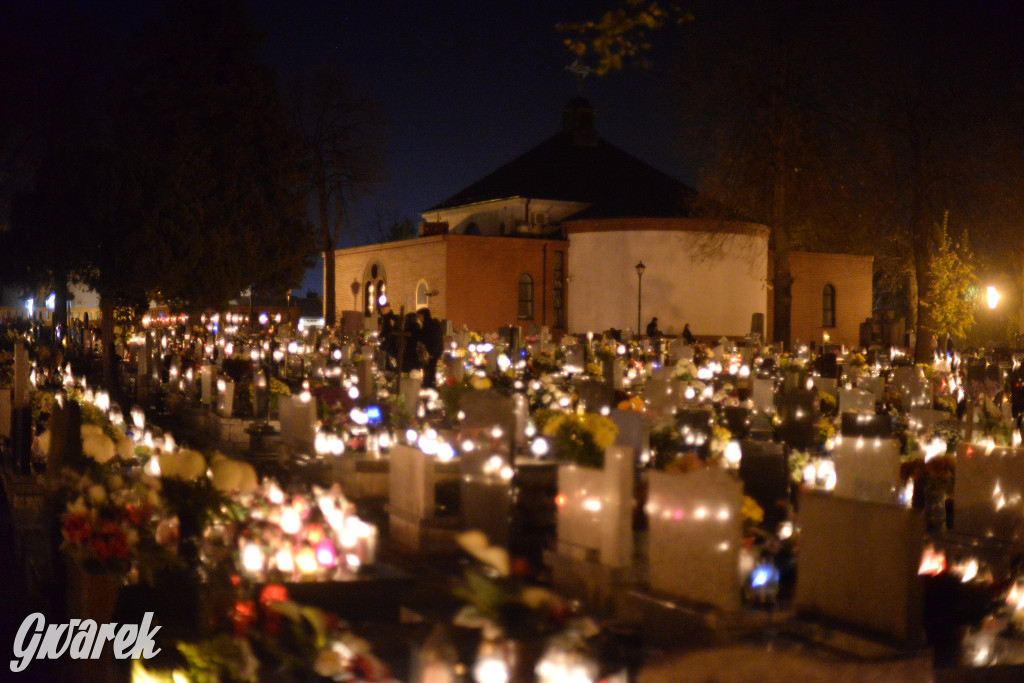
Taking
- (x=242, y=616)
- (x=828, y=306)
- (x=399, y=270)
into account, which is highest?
(x=399, y=270)

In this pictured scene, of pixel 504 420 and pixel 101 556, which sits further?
pixel 504 420

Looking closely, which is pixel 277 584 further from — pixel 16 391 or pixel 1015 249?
pixel 1015 249

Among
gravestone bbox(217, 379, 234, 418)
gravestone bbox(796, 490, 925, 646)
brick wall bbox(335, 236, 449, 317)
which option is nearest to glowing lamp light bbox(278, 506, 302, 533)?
gravestone bbox(796, 490, 925, 646)

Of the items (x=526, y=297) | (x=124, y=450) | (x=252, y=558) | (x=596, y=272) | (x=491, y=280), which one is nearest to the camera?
(x=252, y=558)

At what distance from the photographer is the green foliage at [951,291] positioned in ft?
108

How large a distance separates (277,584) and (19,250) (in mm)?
22704

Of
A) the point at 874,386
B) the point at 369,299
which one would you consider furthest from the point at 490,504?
the point at 369,299

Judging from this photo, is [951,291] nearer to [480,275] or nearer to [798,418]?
[480,275]

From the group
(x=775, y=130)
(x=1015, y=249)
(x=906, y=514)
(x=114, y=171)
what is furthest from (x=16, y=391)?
(x=1015, y=249)

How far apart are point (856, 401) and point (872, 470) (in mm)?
6994

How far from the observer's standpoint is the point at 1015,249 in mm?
34875

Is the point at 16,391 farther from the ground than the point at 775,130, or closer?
closer

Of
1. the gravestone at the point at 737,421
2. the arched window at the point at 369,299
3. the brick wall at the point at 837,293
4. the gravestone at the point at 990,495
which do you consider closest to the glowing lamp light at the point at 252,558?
the gravestone at the point at 990,495

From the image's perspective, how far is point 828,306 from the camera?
51188 millimetres
